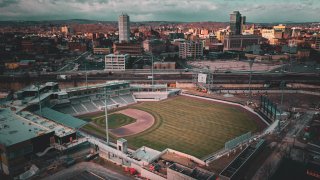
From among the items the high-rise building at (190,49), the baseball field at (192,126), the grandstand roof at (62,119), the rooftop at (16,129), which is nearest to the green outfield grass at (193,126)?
the baseball field at (192,126)

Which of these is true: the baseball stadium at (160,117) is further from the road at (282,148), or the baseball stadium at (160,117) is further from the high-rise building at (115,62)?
the high-rise building at (115,62)

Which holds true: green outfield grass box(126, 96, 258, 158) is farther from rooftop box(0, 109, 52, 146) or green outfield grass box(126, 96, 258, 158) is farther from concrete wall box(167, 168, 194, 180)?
rooftop box(0, 109, 52, 146)

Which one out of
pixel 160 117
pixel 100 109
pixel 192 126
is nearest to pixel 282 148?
pixel 192 126

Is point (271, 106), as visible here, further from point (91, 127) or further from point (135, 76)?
point (135, 76)

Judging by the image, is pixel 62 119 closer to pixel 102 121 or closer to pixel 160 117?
pixel 102 121

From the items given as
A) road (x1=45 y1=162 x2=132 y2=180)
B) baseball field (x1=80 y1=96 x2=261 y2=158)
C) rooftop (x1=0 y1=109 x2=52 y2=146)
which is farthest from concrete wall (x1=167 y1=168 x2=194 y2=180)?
rooftop (x1=0 y1=109 x2=52 y2=146)

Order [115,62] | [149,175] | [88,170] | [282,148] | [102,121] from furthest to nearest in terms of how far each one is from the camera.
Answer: [115,62] < [102,121] < [282,148] < [88,170] < [149,175]
